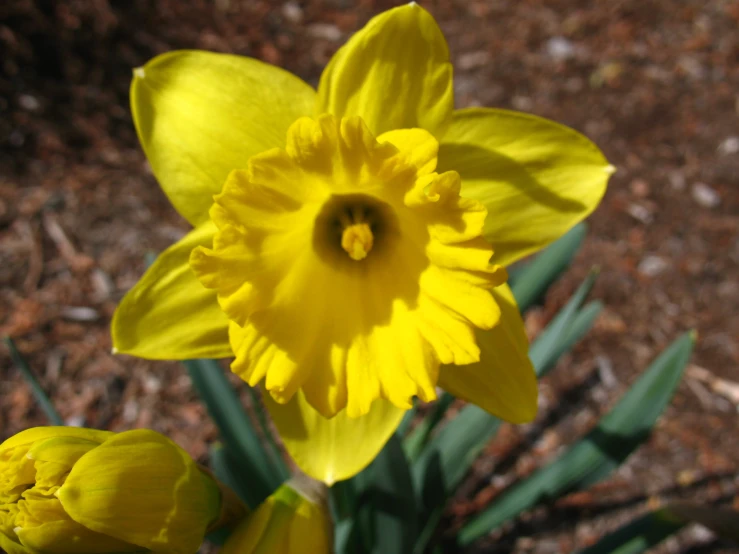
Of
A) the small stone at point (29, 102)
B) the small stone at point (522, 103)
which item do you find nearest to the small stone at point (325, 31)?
the small stone at point (522, 103)

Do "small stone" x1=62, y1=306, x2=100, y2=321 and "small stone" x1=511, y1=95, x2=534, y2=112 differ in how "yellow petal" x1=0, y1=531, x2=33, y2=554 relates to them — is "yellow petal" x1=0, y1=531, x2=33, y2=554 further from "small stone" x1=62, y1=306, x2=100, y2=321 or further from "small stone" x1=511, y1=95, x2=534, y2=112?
"small stone" x1=511, y1=95, x2=534, y2=112

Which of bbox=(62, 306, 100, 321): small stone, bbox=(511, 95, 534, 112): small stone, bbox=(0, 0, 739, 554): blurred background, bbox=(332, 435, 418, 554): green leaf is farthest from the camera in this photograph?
bbox=(511, 95, 534, 112): small stone

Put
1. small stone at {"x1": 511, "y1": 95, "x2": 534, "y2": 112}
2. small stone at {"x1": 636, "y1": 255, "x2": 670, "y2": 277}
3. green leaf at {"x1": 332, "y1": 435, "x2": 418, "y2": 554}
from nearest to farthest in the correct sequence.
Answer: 1. green leaf at {"x1": 332, "y1": 435, "x2": 418, "y2": 554}
2. small stone at {"x1": 636, "y1": 255, "x2": 670, "y2": 277}
3. small stone at {"x1": 511, "y1": 95, "x2": 534, "y2": 112}

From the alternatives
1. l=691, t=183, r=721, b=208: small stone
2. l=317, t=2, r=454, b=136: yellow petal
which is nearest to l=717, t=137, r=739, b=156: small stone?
l=691, t=183, r=721, b=208: small stone

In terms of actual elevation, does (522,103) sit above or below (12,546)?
below

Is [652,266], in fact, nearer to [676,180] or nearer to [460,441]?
[676,180]

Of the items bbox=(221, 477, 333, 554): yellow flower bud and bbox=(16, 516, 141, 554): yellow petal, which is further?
bbox=(221, 477, 333, 554): yellow flower bud

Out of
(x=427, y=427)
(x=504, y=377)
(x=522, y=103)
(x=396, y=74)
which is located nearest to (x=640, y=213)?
(x=522, y=103)
